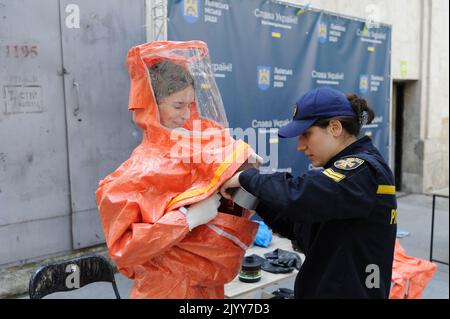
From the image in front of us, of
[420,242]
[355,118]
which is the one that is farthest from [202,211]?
[420,242]

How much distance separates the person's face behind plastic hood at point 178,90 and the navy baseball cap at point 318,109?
0.51 metres

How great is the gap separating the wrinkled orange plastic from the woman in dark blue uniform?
1.25m

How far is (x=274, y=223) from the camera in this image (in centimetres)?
173

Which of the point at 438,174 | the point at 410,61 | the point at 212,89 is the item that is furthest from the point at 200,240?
the point at 438,174

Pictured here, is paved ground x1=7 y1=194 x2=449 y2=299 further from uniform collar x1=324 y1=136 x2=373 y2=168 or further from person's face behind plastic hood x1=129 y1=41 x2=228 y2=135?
uniform collar x1=324 y1=136 x2=373 y2=168

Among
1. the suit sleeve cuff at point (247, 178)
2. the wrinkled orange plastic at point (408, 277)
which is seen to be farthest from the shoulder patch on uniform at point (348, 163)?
the wrinkled orange plastic at point (408, 277)

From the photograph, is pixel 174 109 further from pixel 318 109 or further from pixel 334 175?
pixel 334 175

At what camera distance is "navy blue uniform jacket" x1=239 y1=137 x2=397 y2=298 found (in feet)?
4.33

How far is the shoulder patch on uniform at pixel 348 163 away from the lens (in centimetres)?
137

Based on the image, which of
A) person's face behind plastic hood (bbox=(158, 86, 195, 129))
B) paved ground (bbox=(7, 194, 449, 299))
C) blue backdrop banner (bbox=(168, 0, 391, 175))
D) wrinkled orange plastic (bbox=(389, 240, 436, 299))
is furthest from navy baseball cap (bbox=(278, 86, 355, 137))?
paved ground (bbox=(7, 194, 449, 299))

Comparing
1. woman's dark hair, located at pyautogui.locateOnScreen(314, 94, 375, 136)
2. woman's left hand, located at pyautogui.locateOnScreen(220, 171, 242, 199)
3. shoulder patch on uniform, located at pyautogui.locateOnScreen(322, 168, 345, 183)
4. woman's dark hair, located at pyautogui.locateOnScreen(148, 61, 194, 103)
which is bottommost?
woman's left hand, located at pyautogui.locateOnScreen(220, 171, 242, 199)
